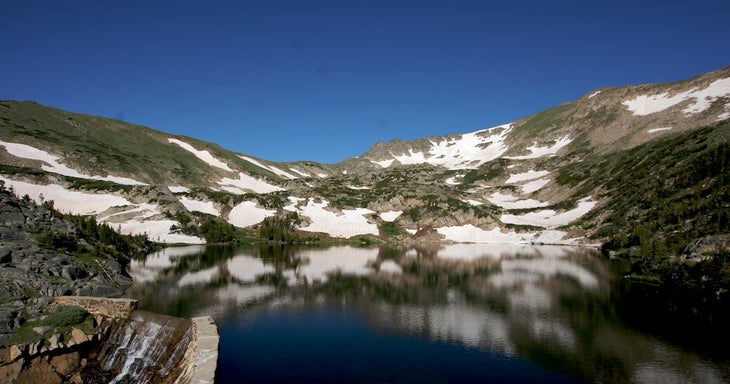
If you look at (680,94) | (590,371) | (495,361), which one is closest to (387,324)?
(495,361)

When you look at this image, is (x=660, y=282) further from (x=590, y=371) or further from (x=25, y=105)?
(x=25, y=105)

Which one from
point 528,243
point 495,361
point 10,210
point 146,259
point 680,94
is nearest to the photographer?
point 495,361

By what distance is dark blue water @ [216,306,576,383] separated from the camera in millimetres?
22625

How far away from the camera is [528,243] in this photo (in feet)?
411

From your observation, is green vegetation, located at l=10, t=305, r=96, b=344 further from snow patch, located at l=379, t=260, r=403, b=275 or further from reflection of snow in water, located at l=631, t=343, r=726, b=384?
snow patch, located at l=379, t=260, r=403, b=275

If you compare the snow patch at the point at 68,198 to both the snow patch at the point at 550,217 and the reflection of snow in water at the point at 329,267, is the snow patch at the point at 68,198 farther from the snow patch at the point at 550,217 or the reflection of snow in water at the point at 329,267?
the snow patch at the point at 550,217

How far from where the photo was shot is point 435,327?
108ft

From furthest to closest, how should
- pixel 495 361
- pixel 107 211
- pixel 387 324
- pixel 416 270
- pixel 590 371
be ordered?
pixel 107 211
pixel 416 270
pixel 387 324
pixel 495 361
pixel 590 371

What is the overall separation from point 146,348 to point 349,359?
11386 mm

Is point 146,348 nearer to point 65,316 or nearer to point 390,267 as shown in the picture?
point 65,316

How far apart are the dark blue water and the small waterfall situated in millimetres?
2545

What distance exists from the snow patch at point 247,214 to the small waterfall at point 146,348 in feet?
352

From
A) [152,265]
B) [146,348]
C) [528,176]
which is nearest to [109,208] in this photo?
[152,265]

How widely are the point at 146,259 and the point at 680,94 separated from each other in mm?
224965
